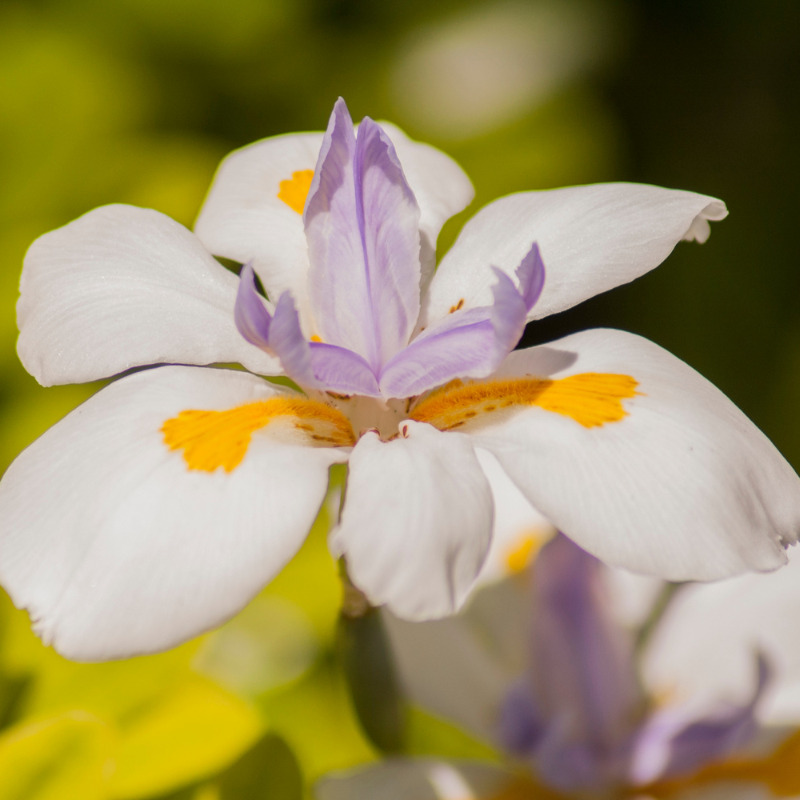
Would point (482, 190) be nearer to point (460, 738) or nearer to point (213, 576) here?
point (460, 738)

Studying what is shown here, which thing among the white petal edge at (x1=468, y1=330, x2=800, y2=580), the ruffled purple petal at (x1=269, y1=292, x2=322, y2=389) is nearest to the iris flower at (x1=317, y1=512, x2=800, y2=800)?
the white petal edge at (x1=468, y1=330, x2=800, y2=580)

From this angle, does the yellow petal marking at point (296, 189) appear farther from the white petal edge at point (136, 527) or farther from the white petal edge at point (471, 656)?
the white petal edge at point (471, 656)

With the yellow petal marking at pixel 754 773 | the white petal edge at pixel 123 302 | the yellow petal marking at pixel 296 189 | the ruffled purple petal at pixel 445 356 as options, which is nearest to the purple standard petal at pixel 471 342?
the ruffled purple petal at pixel 445 356

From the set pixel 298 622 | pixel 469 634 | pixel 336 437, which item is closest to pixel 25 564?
pixel 336 437

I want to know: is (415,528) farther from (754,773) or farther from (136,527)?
(754,773)

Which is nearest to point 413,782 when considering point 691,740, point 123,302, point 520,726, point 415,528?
point 520,726
